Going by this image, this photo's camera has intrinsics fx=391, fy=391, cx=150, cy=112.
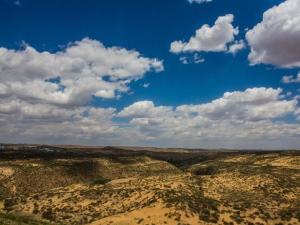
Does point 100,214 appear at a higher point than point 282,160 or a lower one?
lower

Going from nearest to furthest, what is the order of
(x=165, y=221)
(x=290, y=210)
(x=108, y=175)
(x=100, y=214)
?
(x=165, y=221) → (x=290, y=210) → (x=100, y=214) → (x=108, y=175)

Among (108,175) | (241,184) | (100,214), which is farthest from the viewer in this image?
(108,175)

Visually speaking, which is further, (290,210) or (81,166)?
(81,166)

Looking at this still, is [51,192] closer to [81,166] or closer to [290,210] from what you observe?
[290,210]

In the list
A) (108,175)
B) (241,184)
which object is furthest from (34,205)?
(108,175)

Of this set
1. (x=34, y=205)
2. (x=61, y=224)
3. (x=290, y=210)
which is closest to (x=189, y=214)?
(x=290, y=210)

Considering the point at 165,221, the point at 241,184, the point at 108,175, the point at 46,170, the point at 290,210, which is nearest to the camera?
the point at 165,221

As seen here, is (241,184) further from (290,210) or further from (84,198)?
(84,198)

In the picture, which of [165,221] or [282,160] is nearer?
[165,221]

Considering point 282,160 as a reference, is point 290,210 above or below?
below
